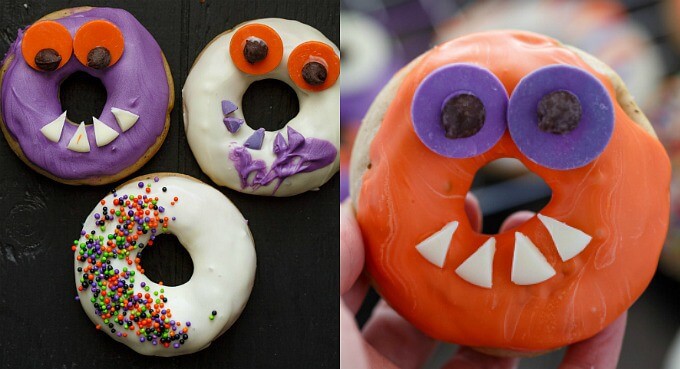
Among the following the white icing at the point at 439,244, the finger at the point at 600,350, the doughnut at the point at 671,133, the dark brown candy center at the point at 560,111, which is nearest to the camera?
the dark brown candy center at the point at 560,111

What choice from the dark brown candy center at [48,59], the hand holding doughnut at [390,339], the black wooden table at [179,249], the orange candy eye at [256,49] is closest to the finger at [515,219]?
the hand holding doughnut at [390,339]

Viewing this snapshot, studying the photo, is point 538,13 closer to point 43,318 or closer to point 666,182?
point 666,182

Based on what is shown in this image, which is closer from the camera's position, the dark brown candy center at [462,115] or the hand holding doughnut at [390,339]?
the dark brown candy center at [462,115]

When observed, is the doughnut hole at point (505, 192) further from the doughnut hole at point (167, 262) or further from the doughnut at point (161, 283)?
the doughnut hole at point (167, 262)

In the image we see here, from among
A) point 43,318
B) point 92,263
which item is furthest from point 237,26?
point 43,318

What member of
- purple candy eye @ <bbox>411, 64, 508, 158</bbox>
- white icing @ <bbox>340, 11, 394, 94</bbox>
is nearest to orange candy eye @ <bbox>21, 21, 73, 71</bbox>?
white icing @ <bbox>340, 11, 394, 94</bbox>

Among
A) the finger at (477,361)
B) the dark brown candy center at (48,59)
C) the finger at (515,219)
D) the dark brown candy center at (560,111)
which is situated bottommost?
the finger at (477,361)

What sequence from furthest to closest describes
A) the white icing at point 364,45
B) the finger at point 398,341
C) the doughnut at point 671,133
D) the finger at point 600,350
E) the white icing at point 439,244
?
the white icing at point 364,45
the doughnut at point 671,133
the finger at point 398,341
the finger at point 600,350
the white icing at point 439,244

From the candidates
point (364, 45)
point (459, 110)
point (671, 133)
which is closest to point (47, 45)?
point (364, 45)
